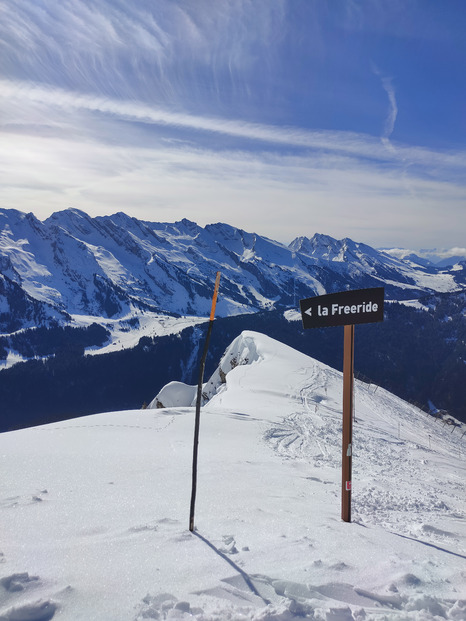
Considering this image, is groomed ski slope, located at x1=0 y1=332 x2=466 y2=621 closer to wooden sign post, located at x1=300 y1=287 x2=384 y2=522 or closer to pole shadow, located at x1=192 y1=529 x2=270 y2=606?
pole shadow, located at x1=192 y1=529 x2=270 y2=606

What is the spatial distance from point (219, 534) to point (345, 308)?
4306 millimetres

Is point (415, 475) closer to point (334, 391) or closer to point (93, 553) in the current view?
point (93, 553)

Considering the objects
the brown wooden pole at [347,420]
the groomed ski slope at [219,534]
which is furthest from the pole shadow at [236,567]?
the brown wooden pole at [347,420]

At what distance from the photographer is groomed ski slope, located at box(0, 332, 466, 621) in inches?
180

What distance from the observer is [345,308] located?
7.43 m

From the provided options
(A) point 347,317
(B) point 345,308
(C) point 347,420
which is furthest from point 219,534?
(B) point 345,308

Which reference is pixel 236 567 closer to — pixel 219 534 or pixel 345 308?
pixel 219 534

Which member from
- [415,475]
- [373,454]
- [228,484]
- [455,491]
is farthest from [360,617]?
[373,454]

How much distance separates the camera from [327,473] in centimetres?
1261

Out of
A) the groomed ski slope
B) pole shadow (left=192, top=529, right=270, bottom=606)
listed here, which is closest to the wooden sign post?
the groomed ski slope

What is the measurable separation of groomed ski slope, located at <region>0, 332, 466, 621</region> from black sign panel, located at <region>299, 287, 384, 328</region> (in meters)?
3.56

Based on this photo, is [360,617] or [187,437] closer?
[360,617]

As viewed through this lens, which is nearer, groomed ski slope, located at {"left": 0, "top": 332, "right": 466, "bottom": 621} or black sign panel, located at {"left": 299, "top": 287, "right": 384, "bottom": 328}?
groomed ski slope, located at {"left": 0, "top": 332, "right": 466, "bottom": 621}

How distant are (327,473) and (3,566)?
961cm
